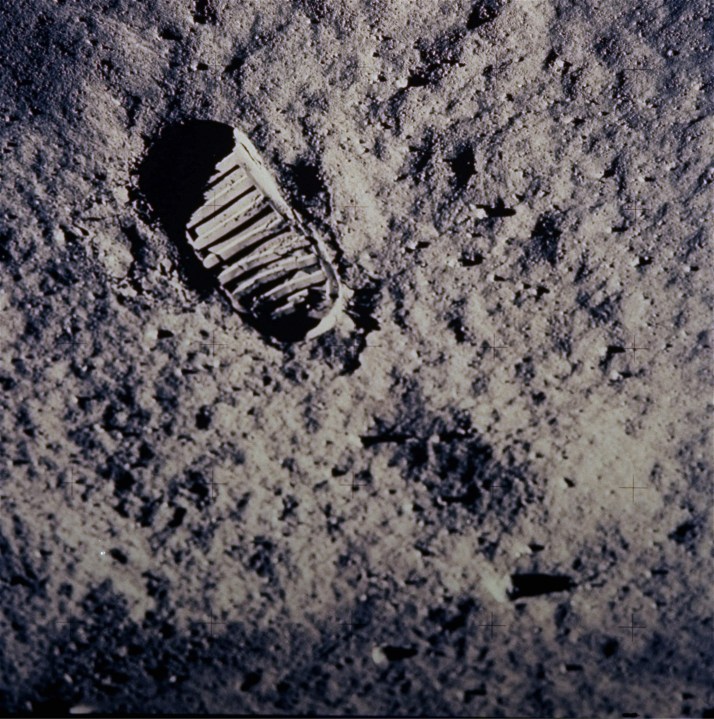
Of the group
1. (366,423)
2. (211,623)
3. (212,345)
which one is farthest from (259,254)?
(211,623)

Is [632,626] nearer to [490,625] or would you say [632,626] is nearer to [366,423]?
[490,625]

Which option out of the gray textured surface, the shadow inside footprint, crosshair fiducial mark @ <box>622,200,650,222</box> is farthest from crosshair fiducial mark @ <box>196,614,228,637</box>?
crosshair fiducial mark @ <box>622,200,650,222</box>

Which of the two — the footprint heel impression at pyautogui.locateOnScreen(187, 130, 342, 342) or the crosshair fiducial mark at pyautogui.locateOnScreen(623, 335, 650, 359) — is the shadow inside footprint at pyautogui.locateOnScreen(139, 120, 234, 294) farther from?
the crosshair fiducial mark at pyautogui.locateOnScreen(623, 335, 650, 359)

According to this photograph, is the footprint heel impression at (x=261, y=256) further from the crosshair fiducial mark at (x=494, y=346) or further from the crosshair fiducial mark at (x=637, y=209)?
the crosshair fiducial mark at (x=637, y=209)

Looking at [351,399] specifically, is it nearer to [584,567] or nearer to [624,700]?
[584,567]

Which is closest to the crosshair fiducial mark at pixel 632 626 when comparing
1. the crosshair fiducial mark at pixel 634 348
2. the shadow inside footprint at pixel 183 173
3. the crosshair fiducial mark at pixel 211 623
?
the crosshair fiducial mark at pixel 634 348

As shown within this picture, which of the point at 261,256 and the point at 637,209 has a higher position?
the point at 261,256
